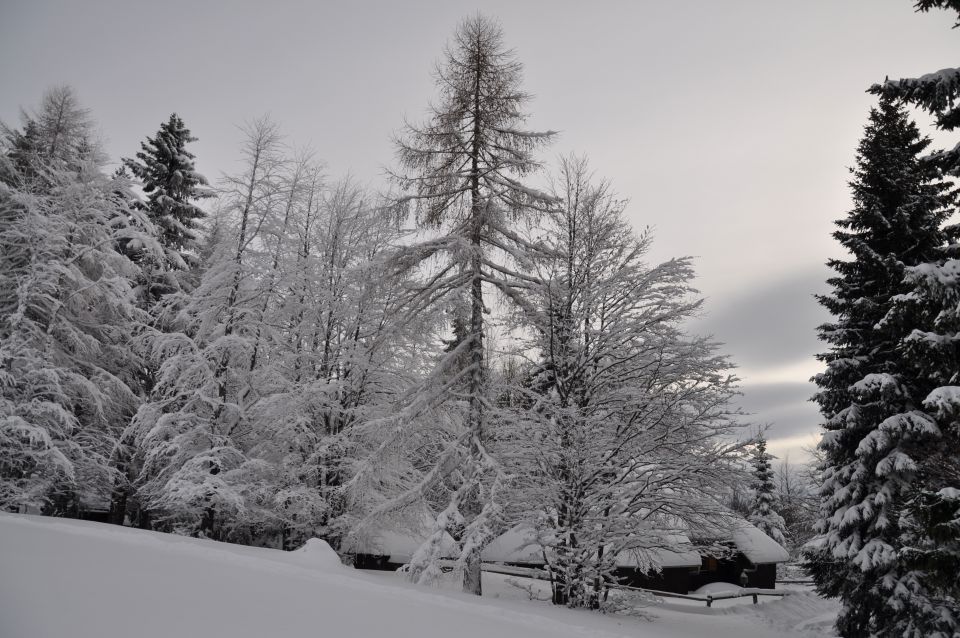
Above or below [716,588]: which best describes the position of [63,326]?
above

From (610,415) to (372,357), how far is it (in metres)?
9.35

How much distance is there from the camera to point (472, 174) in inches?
530

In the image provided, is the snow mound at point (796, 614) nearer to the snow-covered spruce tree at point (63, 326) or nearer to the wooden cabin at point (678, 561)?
the wooden cabin at point (678, 561)

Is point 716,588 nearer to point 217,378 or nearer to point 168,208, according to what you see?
point 217,378

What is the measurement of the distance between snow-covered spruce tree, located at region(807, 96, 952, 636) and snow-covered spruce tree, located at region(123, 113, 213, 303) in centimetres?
2581

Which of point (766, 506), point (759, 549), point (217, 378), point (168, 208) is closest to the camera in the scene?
point (217, 378)

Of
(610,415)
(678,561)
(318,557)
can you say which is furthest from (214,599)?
(678,561)

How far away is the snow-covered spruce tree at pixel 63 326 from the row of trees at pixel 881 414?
22.9m

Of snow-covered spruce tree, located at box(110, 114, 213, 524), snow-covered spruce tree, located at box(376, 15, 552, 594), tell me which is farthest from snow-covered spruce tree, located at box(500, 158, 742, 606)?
snow-covered spruce tree, located at box(110, 114, 213, 524)

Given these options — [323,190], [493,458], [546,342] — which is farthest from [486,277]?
[323,190]

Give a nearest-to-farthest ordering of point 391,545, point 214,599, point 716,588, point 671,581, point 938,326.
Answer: point 214,599 < point 938,326 < point 391,545 < point 671,581 < point 716,588

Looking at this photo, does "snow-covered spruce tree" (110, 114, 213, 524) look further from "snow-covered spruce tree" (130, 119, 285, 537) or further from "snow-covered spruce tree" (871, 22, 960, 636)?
"snow-covered spruce tree" (871, 22, 960, 636)

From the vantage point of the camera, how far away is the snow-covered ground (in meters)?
5.39

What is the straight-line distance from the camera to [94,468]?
17141 mm
